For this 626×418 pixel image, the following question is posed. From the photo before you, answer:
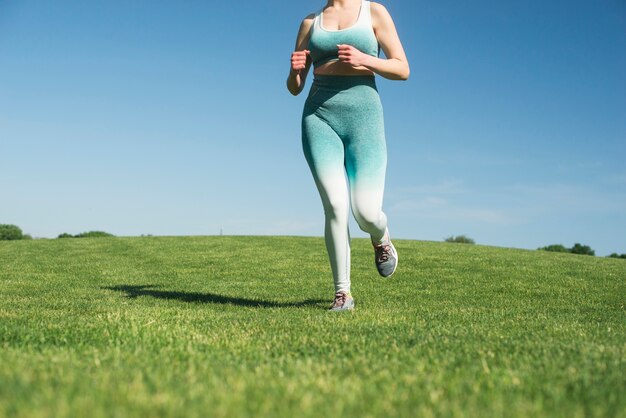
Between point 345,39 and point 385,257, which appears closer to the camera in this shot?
point 345,39

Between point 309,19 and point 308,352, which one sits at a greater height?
point 309,19

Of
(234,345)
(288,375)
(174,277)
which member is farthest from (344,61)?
(174,277)

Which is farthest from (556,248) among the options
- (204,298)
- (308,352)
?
(308,352)

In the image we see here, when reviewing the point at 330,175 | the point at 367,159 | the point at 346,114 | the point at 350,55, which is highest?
the point at 350,55

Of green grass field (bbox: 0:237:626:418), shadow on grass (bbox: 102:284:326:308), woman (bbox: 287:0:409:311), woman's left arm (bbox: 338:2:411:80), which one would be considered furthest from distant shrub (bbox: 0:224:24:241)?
woman's left arm (bbox: 338:2:411:80)

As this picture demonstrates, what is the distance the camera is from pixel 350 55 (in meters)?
6.20

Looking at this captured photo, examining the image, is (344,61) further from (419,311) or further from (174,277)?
(174,277)

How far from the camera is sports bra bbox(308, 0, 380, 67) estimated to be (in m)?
6.57

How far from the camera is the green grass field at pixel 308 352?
2.71 m

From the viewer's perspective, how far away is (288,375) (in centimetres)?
333

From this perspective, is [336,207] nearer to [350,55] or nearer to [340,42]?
[350,55]

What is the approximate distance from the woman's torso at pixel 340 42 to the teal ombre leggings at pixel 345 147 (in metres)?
0.10

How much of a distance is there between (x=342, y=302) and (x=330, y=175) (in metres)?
1.43

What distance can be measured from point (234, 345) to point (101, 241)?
2164cm
